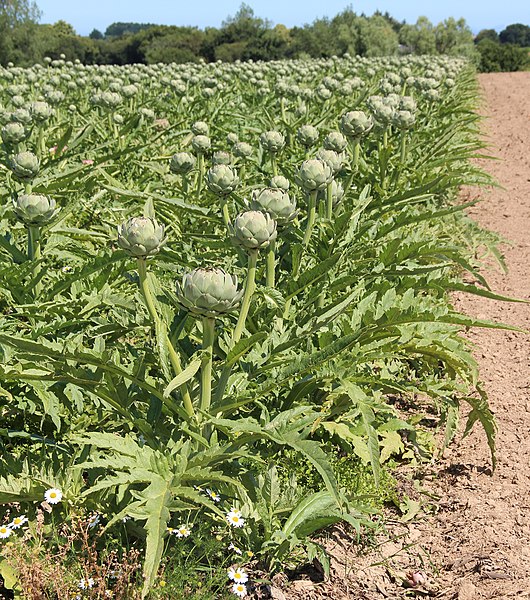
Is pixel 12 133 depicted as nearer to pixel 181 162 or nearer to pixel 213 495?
pixel 181 162

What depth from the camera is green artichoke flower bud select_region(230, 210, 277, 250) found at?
6.72ft

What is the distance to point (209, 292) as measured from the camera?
1850 millimetres

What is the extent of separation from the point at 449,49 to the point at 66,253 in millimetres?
44643

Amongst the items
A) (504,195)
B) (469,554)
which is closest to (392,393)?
(469,554)

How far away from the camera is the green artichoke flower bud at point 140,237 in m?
1.99

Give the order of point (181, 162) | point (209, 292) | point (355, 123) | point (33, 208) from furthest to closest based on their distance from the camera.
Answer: point (181, 162) < point (355, 123) < point (33, 208) < point (209, 292)

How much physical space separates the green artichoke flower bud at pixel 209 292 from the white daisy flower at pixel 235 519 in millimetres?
683

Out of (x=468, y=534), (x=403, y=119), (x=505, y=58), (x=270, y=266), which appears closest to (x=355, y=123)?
(x=403, y=119)

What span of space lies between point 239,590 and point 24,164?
6.65 ft

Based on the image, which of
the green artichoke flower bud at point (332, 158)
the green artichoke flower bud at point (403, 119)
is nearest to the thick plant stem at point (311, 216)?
the green artichoke flower bud at point (332, 158)

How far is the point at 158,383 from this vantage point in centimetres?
226

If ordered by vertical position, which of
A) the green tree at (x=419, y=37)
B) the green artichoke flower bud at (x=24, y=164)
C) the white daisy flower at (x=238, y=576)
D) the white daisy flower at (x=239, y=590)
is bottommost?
the white daisy flower at (x=239, y=590)

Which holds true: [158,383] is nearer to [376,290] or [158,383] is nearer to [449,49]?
[376,290]

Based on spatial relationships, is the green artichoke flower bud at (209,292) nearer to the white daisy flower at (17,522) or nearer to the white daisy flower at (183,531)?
the white daisy flower at (183,531)
